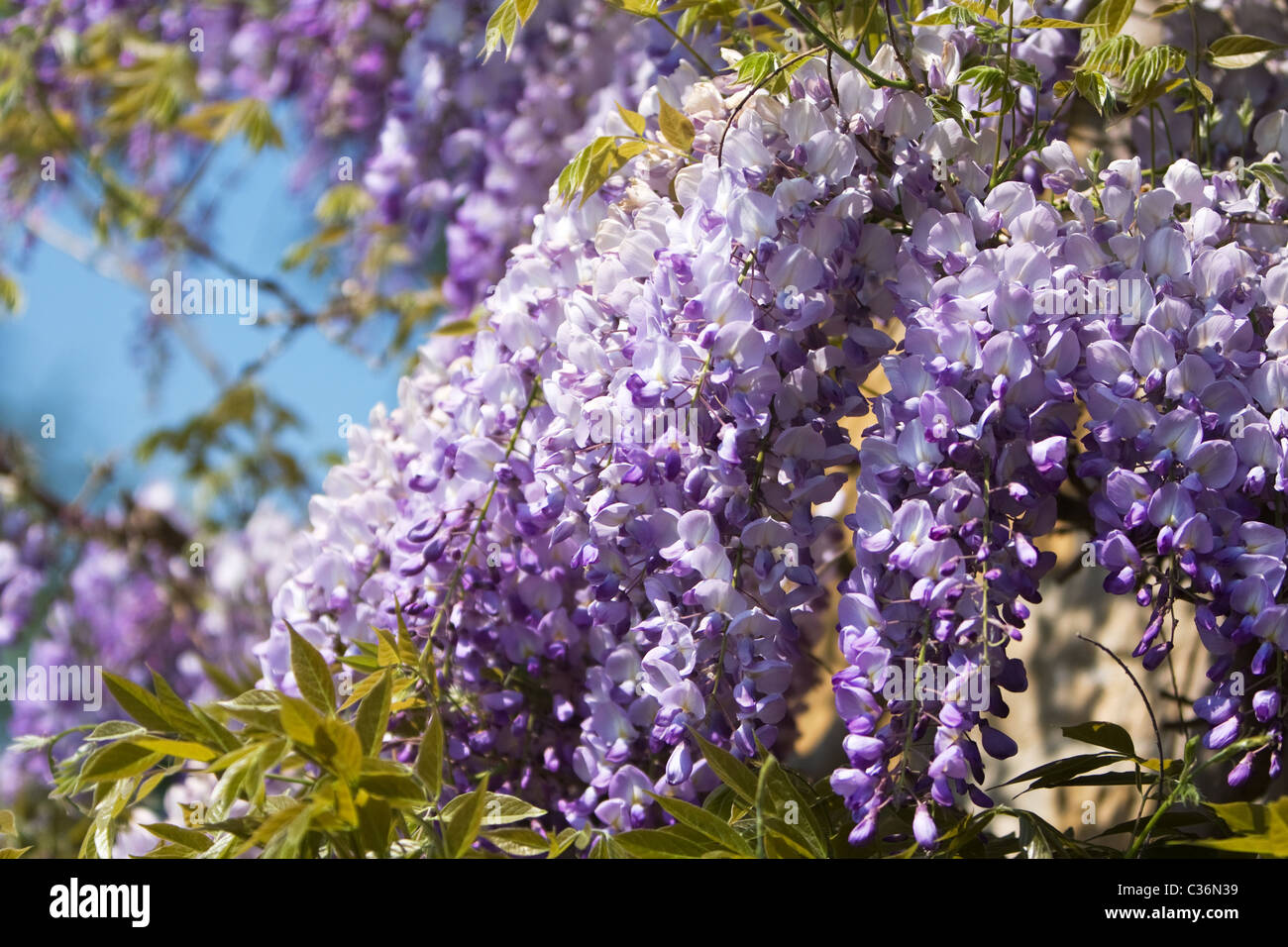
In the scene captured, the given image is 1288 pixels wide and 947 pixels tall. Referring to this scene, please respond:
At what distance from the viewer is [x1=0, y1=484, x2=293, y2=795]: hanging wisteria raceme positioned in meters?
1.99

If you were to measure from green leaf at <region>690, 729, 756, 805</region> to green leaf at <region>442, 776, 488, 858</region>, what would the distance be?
0.47 feet

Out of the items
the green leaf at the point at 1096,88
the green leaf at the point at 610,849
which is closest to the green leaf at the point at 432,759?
the green leaf at the point at 610,849

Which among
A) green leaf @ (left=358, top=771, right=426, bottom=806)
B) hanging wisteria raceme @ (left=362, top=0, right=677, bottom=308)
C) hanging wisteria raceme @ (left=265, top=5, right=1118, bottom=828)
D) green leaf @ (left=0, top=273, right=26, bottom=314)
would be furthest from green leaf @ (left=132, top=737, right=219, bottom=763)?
green leaf @ (left=0, top=273, right=26, bottom=314)

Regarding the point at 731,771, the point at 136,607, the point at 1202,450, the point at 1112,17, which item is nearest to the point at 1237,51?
the point at 1112,17

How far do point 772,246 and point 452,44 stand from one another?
0.94 meters

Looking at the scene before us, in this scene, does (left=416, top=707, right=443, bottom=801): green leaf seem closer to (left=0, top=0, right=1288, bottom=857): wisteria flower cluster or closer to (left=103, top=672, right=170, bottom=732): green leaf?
(left=0, top=0, right=1288, bottom=857): wisteria flower cluster

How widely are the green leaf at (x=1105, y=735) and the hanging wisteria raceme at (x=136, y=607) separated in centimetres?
153

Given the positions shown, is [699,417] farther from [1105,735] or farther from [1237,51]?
[1237,51]

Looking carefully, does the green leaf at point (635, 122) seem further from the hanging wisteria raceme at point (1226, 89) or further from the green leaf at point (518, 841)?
the green leaf at point (518, 841)

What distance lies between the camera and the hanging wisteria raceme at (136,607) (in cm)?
199

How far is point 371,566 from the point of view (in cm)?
102

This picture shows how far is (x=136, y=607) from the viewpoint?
84.3 inches

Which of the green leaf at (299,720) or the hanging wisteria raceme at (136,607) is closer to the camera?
the green leaf at (299,720)

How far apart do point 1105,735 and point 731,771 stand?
0.26 m
